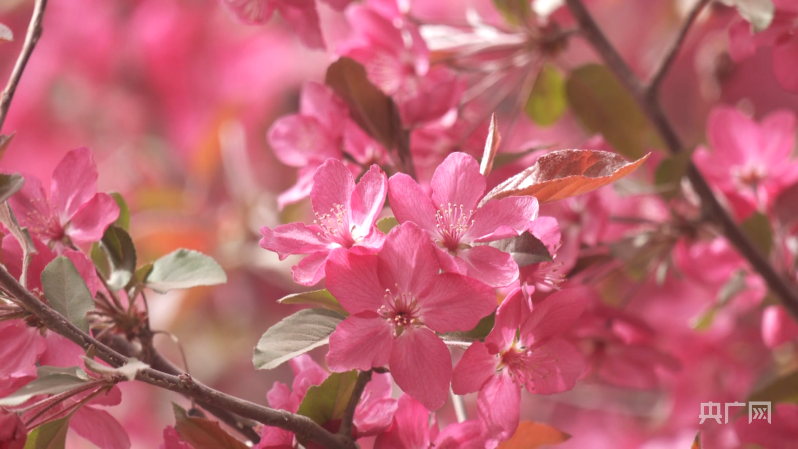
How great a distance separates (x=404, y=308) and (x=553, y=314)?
0.39 ft

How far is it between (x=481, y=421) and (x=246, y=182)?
1.09m

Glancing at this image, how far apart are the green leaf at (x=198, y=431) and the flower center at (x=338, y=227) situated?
6.2 inches

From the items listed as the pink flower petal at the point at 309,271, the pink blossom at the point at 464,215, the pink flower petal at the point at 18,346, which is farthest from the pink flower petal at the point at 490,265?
the pink flower petal at the point at 18,346

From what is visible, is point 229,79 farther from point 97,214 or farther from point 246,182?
point 97,214

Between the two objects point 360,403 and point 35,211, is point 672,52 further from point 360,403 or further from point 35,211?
point 35,211

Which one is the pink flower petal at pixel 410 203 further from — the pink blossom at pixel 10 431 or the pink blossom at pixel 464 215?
the pink blossom at pixel 10 431

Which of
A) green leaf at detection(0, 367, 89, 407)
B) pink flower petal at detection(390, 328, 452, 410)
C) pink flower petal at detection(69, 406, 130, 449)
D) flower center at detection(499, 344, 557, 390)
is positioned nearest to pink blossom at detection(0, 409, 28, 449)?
green leaf at detection(0, 367, 89, 407)

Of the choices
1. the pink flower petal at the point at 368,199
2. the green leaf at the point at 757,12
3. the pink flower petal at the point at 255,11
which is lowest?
the pink flower petal at the point at 368,199

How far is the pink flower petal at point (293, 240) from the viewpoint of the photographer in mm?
500

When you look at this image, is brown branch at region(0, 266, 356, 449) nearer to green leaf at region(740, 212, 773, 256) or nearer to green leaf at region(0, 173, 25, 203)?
green leaf at region(0, 173, 25, 203)

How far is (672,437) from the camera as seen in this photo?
1.17 meters

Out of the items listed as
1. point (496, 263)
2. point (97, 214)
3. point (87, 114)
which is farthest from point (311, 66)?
point (496, 263)

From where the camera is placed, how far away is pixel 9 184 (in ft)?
1.48

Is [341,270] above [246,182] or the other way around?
above
